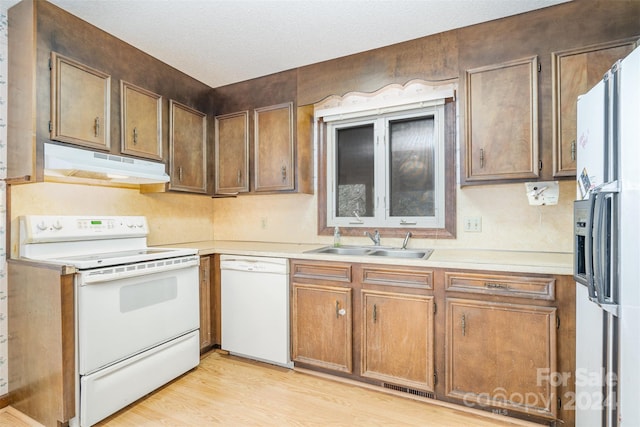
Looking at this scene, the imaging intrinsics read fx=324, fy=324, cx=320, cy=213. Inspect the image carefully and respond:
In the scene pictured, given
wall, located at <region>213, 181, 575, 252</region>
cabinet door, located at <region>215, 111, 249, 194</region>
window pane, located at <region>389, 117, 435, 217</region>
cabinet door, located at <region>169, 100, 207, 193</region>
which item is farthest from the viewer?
cabinet door, located at <region>215, 111, 249, 194</region>

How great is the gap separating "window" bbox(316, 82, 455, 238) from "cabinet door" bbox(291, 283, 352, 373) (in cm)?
72

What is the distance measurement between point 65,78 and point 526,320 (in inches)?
118

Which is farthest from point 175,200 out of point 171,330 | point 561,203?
point 561,203

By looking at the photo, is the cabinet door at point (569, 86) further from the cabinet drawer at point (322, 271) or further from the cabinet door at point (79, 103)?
the cabinet door at point (79, 103)

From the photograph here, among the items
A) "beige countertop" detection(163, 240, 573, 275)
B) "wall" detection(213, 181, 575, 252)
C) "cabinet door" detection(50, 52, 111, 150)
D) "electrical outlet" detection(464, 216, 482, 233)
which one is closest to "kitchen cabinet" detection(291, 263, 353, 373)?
"beige countertop" detection(163, 240, 573, 275)

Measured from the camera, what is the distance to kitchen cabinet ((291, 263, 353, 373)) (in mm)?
2227

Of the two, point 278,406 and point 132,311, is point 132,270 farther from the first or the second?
point 278,406

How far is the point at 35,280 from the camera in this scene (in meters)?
1.83

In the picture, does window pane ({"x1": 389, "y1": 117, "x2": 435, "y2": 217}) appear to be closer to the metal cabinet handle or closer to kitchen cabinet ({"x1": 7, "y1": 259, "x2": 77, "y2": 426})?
the metal cabinet handle

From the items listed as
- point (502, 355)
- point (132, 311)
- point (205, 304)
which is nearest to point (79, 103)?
point (132, 311)

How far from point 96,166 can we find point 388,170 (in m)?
2.07

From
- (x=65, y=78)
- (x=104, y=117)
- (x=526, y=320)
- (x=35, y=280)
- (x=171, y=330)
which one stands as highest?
(x=65, y=78)

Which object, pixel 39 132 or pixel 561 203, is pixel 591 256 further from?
pixel 39 132

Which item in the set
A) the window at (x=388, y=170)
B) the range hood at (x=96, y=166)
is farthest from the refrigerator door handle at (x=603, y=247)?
the range hood at (x=96, y=166)
